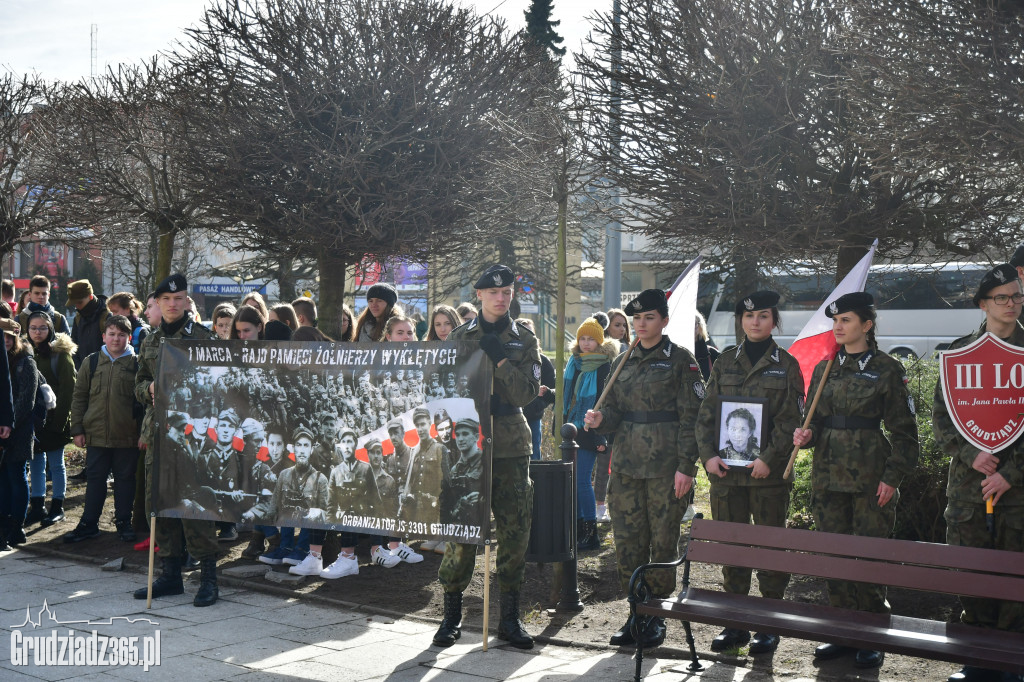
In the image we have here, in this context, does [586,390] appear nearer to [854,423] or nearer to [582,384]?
[582,384]

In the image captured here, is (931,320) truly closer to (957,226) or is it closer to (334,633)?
(957,226)

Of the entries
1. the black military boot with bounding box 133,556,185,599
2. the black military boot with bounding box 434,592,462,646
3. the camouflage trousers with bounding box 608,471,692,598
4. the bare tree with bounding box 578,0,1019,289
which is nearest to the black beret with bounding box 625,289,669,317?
the camouflage trousers with bounding box 608,471,692,598

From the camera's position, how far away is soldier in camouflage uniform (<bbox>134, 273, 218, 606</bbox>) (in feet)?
22.8

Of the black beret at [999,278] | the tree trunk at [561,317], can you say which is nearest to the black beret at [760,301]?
the black beret at [999,278]

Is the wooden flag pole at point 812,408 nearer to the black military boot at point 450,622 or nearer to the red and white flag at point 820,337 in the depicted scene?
the red and white flag at point 820,337

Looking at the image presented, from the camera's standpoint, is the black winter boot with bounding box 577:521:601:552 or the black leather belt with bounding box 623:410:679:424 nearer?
the black leather belt with bounding box 623:410:679:424

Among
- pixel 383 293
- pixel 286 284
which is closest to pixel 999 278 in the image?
pixel 383 293

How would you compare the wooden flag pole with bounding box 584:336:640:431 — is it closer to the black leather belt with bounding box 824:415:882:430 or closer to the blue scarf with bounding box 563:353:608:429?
the black leather belt with bounding box 824:415:882:430

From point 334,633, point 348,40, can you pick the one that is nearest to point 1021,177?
point 334,633

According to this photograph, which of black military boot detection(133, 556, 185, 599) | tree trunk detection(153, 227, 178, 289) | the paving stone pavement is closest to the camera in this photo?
the paving stone pavement

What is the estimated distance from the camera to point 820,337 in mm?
6355

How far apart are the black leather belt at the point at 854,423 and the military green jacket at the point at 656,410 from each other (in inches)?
32.3

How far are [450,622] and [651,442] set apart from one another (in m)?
1.62

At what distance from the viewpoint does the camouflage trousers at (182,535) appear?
6.94m
